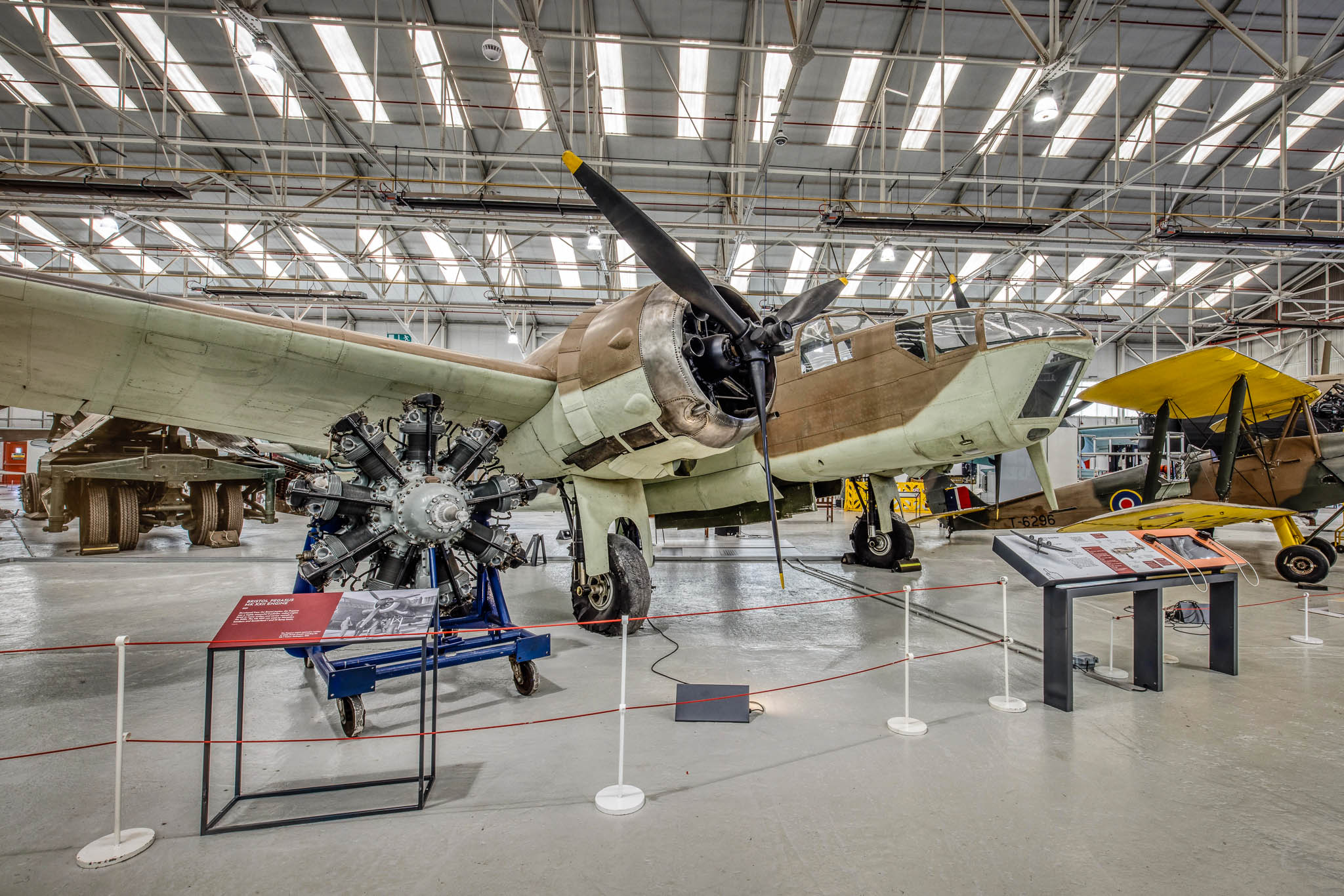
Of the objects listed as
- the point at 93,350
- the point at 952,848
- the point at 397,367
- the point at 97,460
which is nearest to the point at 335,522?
the point at 397,367

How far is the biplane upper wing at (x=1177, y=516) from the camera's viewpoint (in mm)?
7141

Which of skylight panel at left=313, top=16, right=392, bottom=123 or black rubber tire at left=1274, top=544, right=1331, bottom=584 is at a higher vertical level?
skylight panel at left=313, top=16, right=392, bottom=123

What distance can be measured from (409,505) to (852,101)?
54.7 ft

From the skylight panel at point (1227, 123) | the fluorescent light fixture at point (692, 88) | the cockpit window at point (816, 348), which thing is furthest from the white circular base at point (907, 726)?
the skylight panel at point (1227, 123)

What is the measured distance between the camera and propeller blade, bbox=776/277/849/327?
5848mm

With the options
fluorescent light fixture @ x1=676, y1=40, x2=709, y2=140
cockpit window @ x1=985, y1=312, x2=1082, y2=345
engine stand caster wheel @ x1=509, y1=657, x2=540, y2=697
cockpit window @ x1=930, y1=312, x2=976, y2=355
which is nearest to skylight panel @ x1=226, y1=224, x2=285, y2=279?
fluorescent light fixture @ x1=676, y1=40, x2=709, y2=140

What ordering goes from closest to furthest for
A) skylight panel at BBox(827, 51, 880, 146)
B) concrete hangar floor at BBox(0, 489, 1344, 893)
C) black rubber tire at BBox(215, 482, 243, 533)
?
concrete hangar floor at BBox(0, 489, 1344, 893) < black rubber tire at BBox(215, 482, 243, 533) < skylight panel at BBox(827, 51, 880, 146)

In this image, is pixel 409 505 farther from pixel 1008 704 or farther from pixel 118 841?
pixel 1008 704

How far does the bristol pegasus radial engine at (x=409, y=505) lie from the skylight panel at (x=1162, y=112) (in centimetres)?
1825

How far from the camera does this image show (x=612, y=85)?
50.6ft

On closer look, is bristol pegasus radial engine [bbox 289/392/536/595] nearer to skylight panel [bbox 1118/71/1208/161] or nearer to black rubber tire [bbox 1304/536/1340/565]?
black rubber tire [bbox 1304/536/1340/565]

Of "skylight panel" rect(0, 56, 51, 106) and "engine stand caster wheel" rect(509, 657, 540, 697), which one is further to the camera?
"skylight panel" rect(0, 56, 51, 106)

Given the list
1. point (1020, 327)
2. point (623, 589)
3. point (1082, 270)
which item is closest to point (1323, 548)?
point (1020, 327)

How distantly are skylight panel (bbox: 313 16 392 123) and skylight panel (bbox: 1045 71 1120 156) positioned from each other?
18.1m
